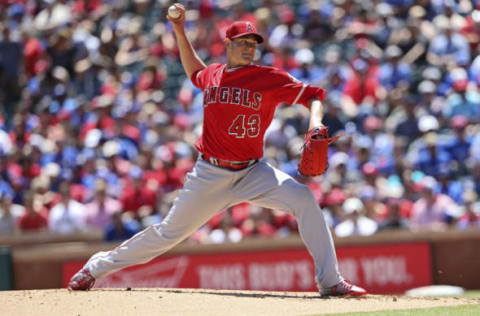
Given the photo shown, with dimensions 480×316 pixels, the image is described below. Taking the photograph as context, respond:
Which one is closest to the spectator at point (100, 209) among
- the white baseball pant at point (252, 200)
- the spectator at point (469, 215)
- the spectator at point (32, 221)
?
the spectator at point (32, 221)

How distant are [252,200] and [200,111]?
22.8 ft

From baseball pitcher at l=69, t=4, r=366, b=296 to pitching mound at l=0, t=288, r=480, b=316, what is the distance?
316 mm

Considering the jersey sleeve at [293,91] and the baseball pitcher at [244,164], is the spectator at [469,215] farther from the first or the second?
the jersey sleeve at [293,91]

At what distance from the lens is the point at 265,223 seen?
10.6 m

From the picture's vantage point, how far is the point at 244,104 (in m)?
5.95

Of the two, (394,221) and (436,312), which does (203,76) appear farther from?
(394,221)

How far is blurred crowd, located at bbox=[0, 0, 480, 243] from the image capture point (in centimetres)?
1082

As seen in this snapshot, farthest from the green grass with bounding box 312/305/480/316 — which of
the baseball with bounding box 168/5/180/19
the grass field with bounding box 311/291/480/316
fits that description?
the baseball with bounding box 168/5/180/19

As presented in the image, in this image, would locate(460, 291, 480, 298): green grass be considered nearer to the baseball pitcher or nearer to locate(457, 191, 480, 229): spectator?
locate(457, 191, 480, 229): spectator

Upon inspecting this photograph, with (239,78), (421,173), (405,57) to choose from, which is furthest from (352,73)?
(239,78)

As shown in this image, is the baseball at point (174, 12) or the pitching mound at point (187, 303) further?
the baseball at point (174, 12)

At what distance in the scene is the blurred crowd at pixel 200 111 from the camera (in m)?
10.8

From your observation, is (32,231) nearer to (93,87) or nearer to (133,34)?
(93,87)

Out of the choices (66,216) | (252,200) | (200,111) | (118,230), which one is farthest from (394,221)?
(252,200)
